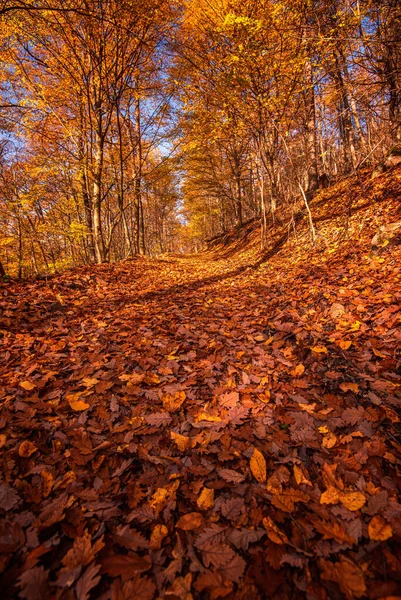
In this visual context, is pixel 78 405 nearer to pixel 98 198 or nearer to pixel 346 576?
pixel 346 576

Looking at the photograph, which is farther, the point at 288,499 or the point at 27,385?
the point at 27,385

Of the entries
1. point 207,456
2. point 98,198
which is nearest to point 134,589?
point 207,456

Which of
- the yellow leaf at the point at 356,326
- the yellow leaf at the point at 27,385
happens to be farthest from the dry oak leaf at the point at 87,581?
the yellow leaf at the point at 356,326

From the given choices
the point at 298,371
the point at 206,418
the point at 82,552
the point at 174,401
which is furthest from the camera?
the point at 298,371

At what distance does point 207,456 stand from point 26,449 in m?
1.33

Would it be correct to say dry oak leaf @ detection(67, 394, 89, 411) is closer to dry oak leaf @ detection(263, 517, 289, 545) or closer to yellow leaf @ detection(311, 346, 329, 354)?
dry oak leaf @ detection(263, 517, 289, 545)

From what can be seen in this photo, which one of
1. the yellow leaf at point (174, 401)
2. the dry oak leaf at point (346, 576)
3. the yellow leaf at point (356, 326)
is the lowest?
the dry oak leaf at point (346, 576)

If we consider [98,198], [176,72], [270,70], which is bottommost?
[98,198]

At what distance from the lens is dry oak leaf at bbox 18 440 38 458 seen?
6.28 ft

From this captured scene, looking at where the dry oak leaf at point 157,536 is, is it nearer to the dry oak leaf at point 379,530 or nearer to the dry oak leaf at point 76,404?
the dry oak leaf at point 379,530

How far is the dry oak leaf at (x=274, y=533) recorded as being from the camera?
1.39 meters

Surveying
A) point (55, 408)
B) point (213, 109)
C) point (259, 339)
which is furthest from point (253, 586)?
point (213, 109)

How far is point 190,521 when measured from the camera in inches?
60.3

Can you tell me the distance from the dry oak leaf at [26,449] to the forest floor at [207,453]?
15 mm
